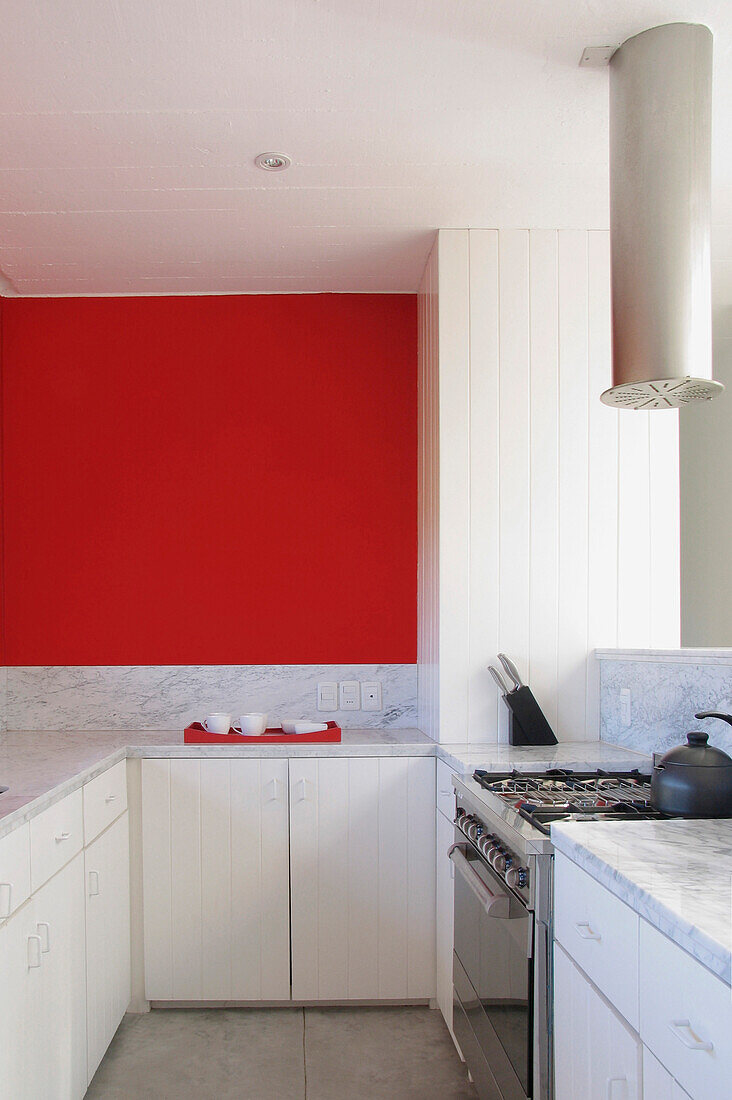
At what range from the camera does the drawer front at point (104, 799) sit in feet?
8.31

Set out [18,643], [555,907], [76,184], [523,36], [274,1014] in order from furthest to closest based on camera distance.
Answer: [18,643] → [274,1014] → [76,184] → [523,36] → [555,907]

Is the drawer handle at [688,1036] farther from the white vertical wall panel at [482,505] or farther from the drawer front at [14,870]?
the white vertical wall panel at [482,505]

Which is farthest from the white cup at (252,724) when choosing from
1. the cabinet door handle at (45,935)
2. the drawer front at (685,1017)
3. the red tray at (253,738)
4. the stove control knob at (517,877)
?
the drawer front at (685,1017)

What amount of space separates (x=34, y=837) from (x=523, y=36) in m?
2.04

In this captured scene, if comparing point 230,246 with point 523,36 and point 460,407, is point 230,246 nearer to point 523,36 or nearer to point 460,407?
point 460,407

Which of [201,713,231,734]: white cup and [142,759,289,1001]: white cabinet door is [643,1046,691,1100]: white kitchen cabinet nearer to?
[142,759,289,1001]: white cabinet door

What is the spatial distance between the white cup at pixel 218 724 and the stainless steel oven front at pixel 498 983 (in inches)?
36.5

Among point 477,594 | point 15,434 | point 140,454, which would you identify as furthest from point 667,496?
point 15,434

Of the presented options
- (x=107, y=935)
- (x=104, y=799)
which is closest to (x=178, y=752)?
(x=104, y=799)

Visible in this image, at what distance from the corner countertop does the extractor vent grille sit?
3.39ft

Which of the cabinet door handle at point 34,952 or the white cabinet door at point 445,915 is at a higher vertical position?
the cabinet door handle at point 34,952

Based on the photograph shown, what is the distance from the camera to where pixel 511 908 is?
1933mm

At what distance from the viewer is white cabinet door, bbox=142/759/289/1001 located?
2.97 meters

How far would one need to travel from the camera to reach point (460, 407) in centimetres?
300
